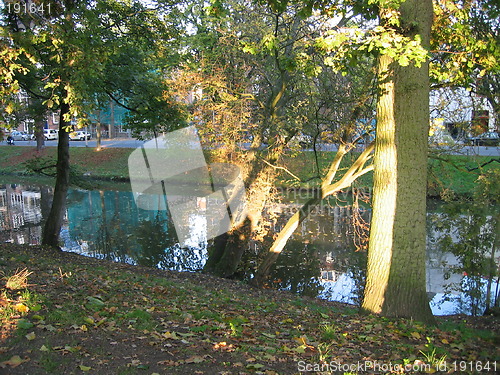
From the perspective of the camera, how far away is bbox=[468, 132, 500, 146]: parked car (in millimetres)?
11125

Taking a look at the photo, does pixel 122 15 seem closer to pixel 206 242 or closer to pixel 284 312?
pixel 206 242

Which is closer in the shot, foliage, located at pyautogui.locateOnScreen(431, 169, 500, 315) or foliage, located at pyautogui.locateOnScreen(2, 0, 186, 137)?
foliage, located at pyautogui.locateOnScreen(2, 0, 186, 137)

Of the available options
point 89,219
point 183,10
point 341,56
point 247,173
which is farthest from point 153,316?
point 89,219

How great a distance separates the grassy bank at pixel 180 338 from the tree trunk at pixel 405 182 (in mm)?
642

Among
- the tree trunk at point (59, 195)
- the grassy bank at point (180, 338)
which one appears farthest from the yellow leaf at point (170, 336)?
the tree trunk at point (59, 195)

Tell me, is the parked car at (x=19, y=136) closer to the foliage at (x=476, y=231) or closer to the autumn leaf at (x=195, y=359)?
the foliage at (x=476, y=231)

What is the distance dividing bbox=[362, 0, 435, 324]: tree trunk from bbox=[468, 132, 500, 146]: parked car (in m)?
4.97

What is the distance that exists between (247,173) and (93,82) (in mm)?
5057

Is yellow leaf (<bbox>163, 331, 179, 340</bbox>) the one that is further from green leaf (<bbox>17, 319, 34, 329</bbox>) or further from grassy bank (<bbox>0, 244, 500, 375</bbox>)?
green leaf (<bbox>17, 319, 34, 329</bbox>)

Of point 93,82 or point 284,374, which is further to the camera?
point 93,82

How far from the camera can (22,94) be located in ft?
46.2

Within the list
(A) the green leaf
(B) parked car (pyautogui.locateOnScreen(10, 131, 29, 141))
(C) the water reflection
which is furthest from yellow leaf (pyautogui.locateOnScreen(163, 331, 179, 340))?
(B) parked car (pyautogui.locateOnScreen(10, 131, 29, 141))

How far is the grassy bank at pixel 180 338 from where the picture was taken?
4.39 m

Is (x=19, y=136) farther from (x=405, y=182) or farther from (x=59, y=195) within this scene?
(x=405, y=182)
